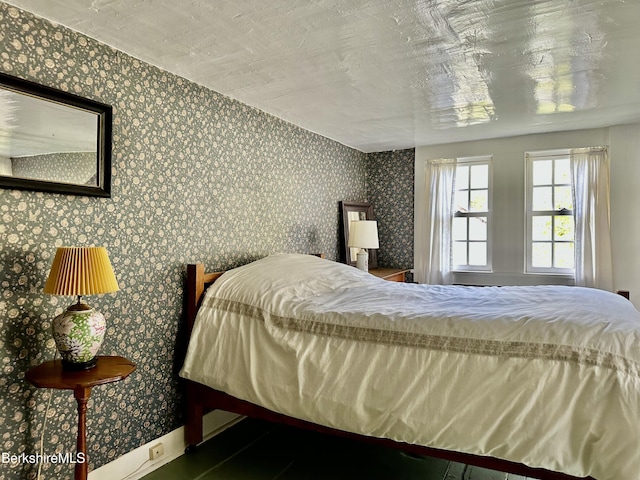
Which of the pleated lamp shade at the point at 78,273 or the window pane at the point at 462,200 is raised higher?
the window pane at the point at 462,200

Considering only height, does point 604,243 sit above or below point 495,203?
below

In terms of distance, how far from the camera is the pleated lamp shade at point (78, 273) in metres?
1.67

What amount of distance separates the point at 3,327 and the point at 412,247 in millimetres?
3897

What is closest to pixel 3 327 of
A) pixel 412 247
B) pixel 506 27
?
pixel 506 27

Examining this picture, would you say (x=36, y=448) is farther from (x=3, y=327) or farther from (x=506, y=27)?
(x=506, y=27)

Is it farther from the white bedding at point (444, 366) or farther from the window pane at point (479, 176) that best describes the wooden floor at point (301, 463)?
the window pane at point (479, 176)

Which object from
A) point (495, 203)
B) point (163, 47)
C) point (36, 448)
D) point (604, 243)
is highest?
point (163, 47)

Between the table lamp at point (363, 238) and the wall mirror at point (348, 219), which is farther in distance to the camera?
the wall mirror at point (348, 219)

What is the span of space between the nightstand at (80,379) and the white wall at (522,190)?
3.67 metres

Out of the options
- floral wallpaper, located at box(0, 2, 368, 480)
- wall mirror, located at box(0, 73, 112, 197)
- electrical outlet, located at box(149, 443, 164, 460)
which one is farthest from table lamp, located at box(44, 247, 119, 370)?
electrical outlet, located at box(149, 443, 164, 460)

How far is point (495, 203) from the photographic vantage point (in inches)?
173

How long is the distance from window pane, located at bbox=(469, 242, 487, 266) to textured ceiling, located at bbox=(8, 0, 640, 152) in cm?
149

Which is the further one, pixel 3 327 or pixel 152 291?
pixel 152 291

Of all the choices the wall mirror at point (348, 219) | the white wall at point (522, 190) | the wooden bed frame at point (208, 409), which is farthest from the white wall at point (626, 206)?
the wooden bed frame at point (208, 409)
